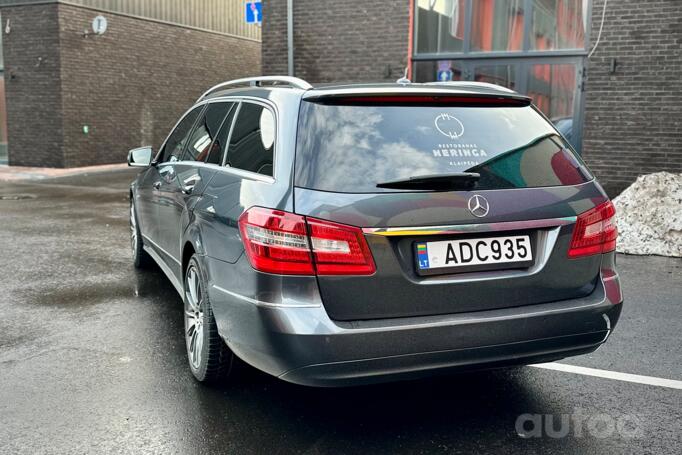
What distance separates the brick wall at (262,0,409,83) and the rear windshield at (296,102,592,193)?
8.85 metres

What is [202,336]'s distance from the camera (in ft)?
12.3

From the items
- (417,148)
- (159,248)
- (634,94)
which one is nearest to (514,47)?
(634,94)

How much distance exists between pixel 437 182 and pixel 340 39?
975 cm

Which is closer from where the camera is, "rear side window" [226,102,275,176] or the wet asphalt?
the wet asphalt

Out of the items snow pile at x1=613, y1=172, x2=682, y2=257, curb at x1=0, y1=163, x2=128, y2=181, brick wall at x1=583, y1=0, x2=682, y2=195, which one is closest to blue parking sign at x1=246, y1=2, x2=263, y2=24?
curb at x1=0, y1=163, x2=128, y2=181

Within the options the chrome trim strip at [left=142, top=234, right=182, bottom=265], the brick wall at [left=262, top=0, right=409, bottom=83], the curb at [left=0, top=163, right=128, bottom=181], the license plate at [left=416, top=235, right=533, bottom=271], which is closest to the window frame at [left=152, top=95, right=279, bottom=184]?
the chrome trim strip at [left=142, top=234, right=182, bottom=265]

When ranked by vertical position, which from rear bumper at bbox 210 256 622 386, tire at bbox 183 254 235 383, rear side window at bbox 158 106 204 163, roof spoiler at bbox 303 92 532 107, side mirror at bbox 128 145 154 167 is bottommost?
tire at bbox 183 254 235 383

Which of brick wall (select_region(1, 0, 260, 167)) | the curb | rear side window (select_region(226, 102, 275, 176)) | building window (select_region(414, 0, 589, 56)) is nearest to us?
rear side window (select_region(226, 102, 275, 176))

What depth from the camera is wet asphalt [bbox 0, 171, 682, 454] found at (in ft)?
10.5

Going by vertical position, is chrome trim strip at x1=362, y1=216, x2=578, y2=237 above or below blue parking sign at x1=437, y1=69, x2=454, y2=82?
below

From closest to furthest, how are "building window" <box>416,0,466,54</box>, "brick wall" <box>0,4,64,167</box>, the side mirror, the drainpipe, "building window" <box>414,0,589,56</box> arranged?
the side mirror
"building window" <box>414,0,589,56</box>
"building window" <box>416,0,466,54</box>
the drainpipe
"brick wall" <box>0,4,64,167</box>

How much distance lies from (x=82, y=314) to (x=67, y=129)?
1429 centimetres

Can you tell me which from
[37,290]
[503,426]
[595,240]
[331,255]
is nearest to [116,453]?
[331,255]

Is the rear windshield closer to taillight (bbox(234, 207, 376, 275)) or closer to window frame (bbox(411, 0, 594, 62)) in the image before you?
taillight (bbox(234, 207, 376, 275))
